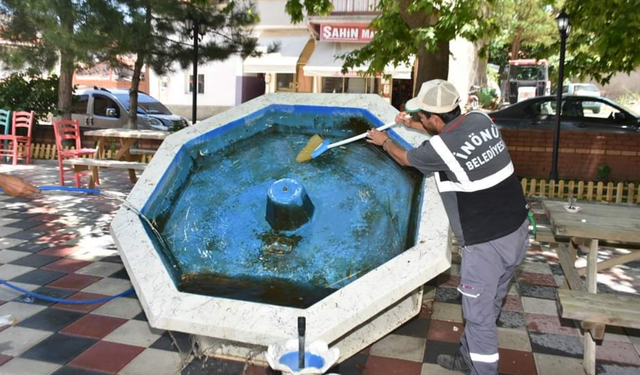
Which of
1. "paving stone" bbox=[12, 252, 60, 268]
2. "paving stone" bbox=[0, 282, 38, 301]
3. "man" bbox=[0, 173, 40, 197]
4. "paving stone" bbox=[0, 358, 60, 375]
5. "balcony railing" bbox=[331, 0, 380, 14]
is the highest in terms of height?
"balcony railing" bbox=[331, 0, 380, 14]

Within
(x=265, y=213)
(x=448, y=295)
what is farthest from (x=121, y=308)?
(x=448, y=295)

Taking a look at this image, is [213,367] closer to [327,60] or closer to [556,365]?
[556,365]

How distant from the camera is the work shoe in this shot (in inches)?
124

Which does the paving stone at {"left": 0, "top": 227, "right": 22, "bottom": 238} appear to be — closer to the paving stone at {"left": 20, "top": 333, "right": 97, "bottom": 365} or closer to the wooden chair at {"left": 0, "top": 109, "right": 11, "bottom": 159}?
the paving stone at {"left": 20, "top": 333, "right": 97, "bottom": 365}

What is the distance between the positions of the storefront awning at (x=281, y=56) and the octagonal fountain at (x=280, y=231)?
15578 mm

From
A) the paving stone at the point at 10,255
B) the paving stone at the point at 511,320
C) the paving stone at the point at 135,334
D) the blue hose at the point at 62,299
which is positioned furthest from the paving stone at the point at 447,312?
the paving stone at the point at 10,255

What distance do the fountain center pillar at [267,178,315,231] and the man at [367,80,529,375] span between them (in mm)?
824

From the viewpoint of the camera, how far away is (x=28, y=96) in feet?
38.8

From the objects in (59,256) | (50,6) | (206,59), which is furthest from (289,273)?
(206,59)

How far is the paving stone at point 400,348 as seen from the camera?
11.0ft

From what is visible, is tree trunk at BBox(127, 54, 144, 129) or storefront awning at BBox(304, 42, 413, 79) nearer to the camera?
tree trunk at BBox(127, 54, 144, 129)

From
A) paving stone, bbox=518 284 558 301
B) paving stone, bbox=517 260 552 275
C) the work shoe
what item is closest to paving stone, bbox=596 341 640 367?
paving stone, bbox=518 284 558 301

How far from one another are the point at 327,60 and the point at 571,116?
10001 mm

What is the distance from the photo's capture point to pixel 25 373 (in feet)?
9.91
